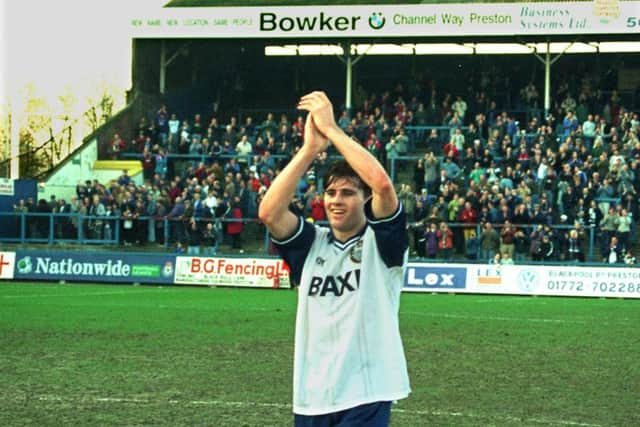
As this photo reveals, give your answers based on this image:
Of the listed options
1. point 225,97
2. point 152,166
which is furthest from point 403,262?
point 225,97

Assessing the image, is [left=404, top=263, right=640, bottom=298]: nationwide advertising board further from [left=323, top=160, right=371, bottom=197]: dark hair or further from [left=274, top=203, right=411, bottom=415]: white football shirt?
[left=323, top=160, right=371, bottom=197]: dark hair

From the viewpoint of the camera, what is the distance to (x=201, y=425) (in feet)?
32.8

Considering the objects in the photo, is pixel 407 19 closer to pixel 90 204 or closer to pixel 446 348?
pixel 90 204

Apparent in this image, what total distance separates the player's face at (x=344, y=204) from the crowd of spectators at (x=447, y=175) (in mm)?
26393

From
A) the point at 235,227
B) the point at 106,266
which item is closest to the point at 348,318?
the point at 106,266

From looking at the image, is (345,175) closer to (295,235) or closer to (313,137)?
(313,137)

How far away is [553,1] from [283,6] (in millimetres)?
8841

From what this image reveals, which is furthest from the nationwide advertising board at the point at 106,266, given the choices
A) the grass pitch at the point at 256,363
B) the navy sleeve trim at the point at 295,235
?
the navy sleeve trim at the point at 295,235

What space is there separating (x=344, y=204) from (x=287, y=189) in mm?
261

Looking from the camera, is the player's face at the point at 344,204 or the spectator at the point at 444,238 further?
the spectator at the point at 444,238

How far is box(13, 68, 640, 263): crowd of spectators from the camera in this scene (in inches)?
1294

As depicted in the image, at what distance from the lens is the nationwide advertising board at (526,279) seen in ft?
96.1

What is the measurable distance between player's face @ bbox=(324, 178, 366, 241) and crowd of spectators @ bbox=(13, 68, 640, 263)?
2639 cm

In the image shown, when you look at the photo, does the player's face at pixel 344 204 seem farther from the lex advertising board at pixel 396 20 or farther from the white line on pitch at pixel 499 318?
the lex advertising board at pixel 396 20
